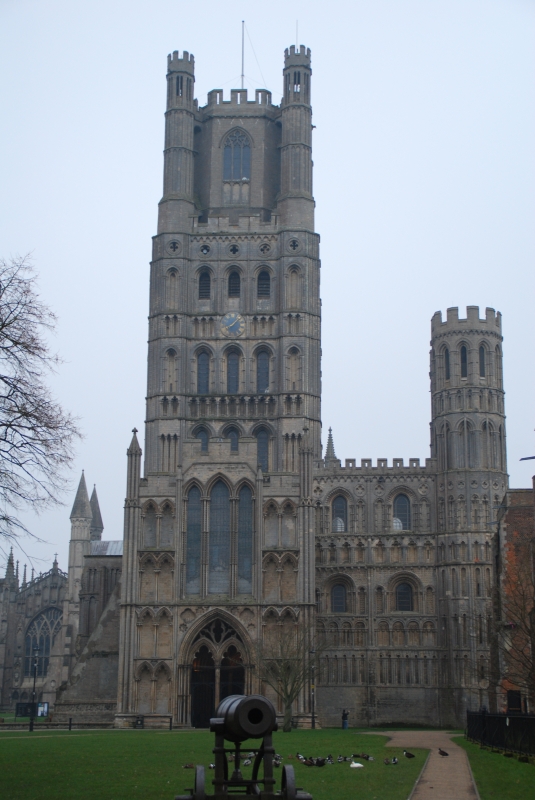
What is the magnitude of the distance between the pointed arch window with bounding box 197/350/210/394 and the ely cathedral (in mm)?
121

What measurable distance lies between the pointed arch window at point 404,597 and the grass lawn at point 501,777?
41.3 meters

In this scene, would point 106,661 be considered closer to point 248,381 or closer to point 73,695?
point 73,695

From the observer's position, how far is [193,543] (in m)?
68.6

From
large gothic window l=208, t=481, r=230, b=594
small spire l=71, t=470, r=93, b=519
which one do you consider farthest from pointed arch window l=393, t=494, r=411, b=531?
small spire l=71, t=470, r=93, b=519

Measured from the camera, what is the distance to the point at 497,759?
110 feet

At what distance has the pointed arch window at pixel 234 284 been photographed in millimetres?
82162

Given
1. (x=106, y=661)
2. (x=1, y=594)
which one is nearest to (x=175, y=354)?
(x=106, y=661)

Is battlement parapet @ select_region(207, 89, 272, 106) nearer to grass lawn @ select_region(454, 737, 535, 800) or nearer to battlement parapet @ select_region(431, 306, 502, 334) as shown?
battlement parapet @ select_region(431, 306, 502, 334)

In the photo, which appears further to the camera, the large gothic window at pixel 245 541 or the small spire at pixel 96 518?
the small spire at pixel 96 518

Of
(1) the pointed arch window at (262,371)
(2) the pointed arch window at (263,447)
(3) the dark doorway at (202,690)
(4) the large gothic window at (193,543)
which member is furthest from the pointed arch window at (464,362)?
(3) the dark doorway at (202,690)

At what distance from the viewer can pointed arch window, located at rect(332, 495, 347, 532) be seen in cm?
7919

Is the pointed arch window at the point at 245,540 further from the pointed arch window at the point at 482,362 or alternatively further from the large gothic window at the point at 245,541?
the pointed arch window at the point at 482,362

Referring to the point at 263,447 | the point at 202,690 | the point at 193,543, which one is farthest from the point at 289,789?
the point at 263,447

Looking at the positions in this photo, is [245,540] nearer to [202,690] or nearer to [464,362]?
[202,690]
